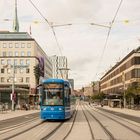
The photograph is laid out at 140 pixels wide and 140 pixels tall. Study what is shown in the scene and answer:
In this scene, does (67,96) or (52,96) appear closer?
(52,96)

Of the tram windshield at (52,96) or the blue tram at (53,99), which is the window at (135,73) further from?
the tram windshield at (52,96)

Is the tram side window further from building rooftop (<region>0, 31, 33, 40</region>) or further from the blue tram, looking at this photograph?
building rooftop (<region>0, 31, 33, 40</region>)

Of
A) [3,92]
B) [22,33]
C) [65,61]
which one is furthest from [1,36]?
[65,61]

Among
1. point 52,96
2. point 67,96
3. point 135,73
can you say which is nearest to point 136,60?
point 135,73

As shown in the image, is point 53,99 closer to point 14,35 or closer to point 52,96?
point 52,96

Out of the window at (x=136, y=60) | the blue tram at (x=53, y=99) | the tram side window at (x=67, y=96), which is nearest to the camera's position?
the blue tram at (x=53, y=99)

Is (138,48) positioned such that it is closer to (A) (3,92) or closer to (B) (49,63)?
(A) (3,92)

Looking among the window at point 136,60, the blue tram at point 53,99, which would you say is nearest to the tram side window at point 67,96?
the blue tram at point 53,99

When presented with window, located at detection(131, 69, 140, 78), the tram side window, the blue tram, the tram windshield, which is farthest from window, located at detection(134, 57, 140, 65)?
the tram windshield

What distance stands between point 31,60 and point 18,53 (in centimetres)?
460

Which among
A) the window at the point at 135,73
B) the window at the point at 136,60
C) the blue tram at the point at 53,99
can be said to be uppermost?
the window at the point at 136,60

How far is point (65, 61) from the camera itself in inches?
2995

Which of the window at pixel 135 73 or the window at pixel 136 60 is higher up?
the window at pixel 136 60

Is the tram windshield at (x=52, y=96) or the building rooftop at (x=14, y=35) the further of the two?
the building rooftop at (x=14, y=35)
